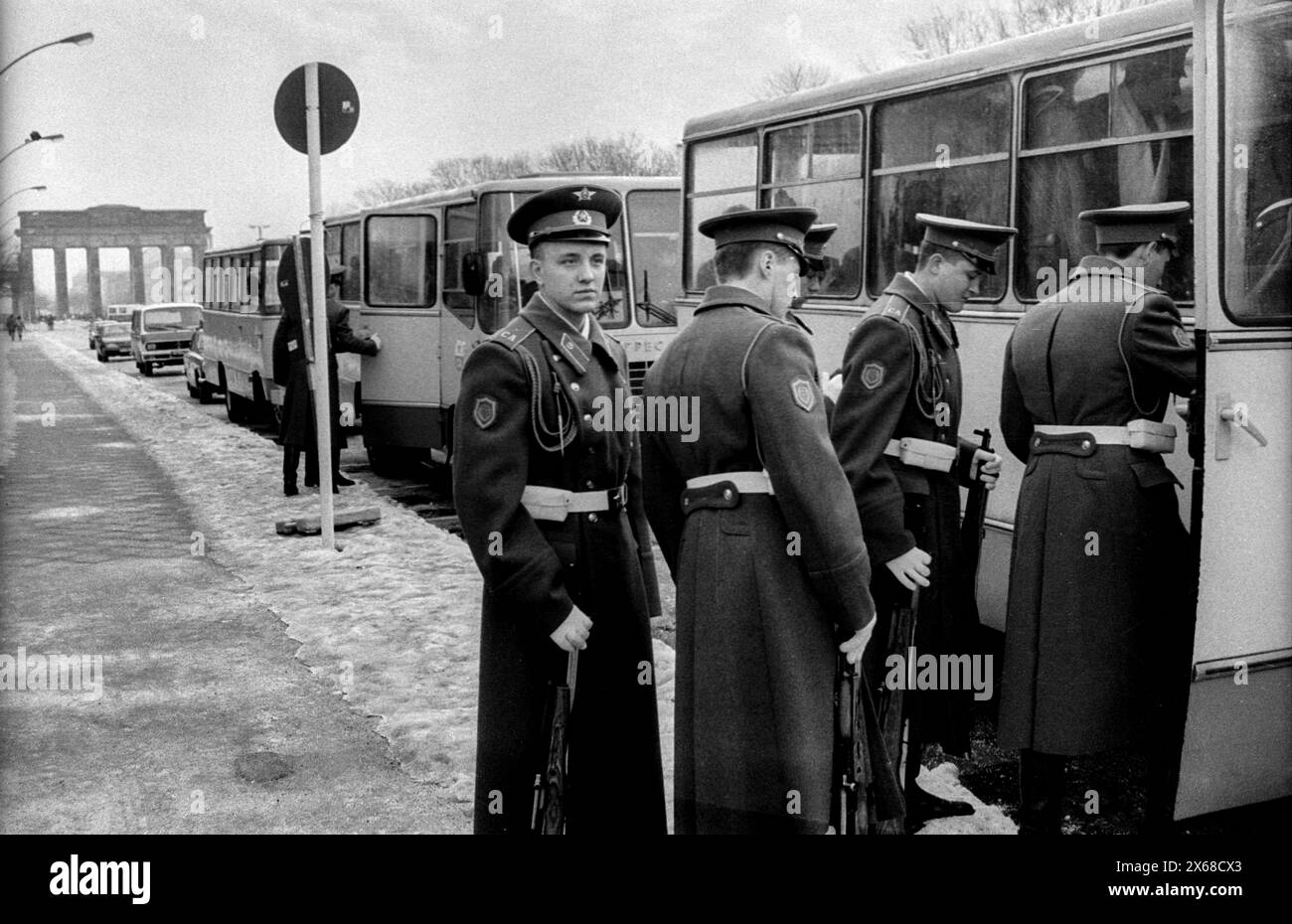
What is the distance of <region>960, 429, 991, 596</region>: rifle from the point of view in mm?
4781

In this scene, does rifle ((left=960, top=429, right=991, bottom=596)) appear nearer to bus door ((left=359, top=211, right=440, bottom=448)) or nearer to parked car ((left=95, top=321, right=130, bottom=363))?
bus door ((left=359, top=211, right=440, bottom=448))

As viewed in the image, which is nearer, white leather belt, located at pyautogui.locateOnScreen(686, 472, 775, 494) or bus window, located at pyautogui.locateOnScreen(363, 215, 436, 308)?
white leather belt, located at pyautogui.locateOnScreen(686, 472, 775, 494)

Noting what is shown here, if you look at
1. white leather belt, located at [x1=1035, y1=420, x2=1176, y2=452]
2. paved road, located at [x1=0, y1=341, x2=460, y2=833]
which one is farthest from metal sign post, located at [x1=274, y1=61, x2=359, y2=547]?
white leather belt, located at [x1=1035, y1=420, x2=1176, y2=452]

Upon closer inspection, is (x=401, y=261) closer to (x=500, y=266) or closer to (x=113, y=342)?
(x=500, y=266)

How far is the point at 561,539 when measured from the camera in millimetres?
3721

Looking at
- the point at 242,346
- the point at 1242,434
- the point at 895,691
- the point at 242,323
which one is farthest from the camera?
the point at 242,346

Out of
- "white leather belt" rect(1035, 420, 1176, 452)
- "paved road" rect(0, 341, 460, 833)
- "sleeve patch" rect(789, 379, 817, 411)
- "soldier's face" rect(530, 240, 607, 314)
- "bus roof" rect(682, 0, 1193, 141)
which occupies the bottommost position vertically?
"paved road" rect(0, 341, 460, 833)

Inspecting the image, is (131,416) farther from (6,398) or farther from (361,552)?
(361,552)

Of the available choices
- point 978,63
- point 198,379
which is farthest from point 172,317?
point 978,63

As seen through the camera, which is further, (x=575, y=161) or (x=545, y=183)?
(x=575, y=161)

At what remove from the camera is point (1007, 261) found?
6.57 metres

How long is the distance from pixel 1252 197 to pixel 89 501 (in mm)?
10501

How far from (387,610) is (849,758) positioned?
440 cm

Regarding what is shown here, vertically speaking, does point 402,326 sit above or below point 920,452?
above
